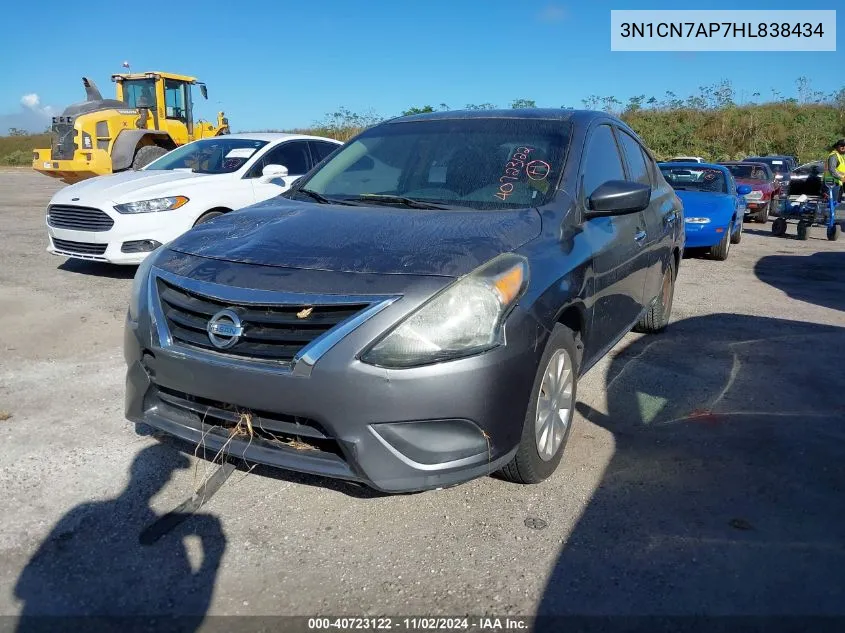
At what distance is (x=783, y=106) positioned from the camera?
1732 inches

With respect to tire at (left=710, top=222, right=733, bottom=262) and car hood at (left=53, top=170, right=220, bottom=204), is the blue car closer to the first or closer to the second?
tire at (left=710, top=222, right=733, bottom=262)

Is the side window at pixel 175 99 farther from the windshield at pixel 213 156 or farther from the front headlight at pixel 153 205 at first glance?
the front headlight at pixel 153 205

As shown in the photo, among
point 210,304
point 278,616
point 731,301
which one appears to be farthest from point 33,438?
point 731,301

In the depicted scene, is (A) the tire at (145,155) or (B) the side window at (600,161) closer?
(B) the side window at (600,161)

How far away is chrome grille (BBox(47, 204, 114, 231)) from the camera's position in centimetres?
707

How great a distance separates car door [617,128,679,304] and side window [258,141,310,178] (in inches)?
177

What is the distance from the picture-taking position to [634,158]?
4.73 meters

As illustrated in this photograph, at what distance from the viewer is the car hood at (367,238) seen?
2.66 m

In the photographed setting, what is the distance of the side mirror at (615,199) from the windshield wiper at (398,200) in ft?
2.31

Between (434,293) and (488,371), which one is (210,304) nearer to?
(434,293)

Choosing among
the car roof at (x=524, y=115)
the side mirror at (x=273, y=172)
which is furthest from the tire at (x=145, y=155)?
the car roof at (x=524, y=115)

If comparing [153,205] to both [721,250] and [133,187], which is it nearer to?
[133,187]

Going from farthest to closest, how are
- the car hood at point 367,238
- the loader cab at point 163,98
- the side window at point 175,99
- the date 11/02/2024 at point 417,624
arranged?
the side window at point 175,99
the loader cab at point 163,98
the car hood at point 367,238
the date 11/02/2024 at point 417,624

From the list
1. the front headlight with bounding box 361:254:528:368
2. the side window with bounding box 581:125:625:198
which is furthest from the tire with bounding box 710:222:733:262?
the front headlight with bounding box 361:254:528:368
